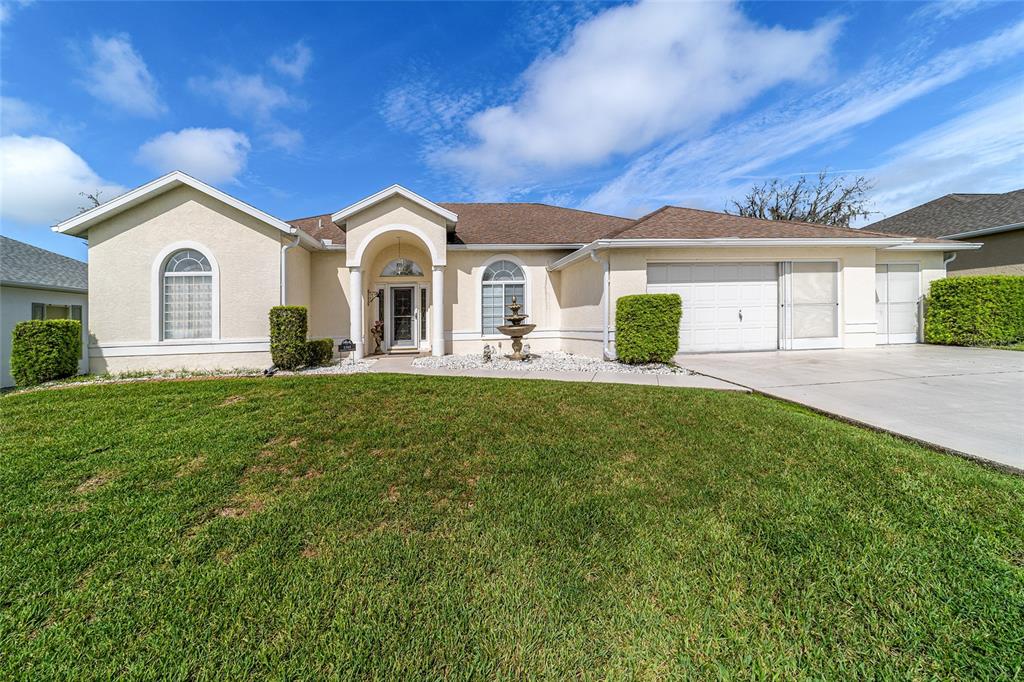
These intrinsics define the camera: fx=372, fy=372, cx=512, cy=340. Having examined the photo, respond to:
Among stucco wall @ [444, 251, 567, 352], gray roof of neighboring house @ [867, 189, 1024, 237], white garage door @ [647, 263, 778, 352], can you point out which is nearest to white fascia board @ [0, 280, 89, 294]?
stucco wall @ [444, 251, 567, 352]

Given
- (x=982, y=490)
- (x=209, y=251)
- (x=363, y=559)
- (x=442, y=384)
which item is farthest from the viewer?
(x=209, y=251)

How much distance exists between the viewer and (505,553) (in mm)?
2645

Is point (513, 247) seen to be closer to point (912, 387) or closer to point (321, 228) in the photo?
point (321, 228)

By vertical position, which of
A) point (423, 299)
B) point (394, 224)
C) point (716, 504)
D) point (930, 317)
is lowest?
point (716, 504)

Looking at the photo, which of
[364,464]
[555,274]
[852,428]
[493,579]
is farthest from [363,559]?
[555,274]

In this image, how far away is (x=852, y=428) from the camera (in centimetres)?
448

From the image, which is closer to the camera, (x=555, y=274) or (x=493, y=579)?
(x=493, y=579)

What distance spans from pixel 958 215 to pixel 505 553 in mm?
25282

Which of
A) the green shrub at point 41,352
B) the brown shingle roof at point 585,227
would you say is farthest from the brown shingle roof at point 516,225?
the green shrub at point 41,352

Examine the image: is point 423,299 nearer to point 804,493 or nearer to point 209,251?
point 209,251

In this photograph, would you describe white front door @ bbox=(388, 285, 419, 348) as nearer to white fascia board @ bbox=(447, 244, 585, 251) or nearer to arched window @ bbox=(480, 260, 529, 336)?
white fascia board @ bbox=(447, 244, 585, 251)

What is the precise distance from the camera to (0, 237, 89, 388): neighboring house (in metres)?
11.6

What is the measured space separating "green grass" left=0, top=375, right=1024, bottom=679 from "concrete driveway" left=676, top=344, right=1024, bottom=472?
2.06 feet

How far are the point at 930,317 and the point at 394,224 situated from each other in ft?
57.1
